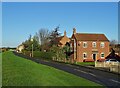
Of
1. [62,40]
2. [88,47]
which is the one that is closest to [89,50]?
[88,47]

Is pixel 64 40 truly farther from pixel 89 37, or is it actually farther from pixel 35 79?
pixel 35 79

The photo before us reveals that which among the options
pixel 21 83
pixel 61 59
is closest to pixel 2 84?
pixel 21 83

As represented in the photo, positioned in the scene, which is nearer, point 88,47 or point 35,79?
point 35,79

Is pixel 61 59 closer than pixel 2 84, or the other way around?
pixel 2 84

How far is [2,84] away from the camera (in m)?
12.0

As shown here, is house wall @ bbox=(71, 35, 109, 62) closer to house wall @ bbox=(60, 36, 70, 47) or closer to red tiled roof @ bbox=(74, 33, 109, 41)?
red tiled roof @ bbox=(74, 33, 109, 41)

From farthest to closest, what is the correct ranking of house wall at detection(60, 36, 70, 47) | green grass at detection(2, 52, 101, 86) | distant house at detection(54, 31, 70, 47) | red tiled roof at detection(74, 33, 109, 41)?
1. house wall at detection(60, 36, 70, 47)
2. distant house at detection(54, 31, 70, 47)
3. red tiled roof at detection(74, 33, 109, 41)
4. green grass at detection(2, 52, 101, 86)

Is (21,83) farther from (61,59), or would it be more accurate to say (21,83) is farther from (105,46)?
(105,46)

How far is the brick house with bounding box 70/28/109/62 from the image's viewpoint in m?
73.3

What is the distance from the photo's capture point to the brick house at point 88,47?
73294 millimetres

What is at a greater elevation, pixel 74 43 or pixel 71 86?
pixel 74 43

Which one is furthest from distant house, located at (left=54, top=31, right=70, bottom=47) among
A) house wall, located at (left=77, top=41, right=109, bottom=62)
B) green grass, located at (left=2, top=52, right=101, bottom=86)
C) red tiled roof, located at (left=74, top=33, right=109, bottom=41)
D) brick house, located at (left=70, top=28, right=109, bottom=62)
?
green grass, located at (left=2, top=52, right=101, bottom=86)

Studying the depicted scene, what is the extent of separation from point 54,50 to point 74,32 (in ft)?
25.0

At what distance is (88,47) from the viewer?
74.3 meters
